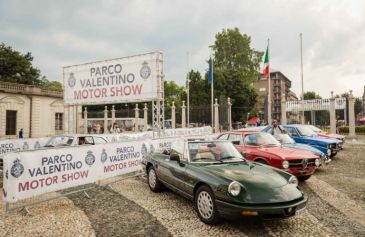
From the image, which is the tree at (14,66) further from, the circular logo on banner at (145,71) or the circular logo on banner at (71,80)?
the circular logo on banner at (145,71)

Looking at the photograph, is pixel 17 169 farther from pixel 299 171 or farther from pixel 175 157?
pixel 299 171

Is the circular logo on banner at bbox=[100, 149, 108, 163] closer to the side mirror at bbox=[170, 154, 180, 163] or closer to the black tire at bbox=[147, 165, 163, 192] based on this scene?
the black tire at bbox=[147, 165, 163, 192]

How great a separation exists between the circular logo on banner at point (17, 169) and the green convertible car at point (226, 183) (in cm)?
297

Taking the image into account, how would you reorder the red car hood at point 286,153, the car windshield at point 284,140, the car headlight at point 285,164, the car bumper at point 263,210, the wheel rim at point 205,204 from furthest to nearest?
1. the car windshield at point 284,140
2. the red car hood at point 286,153
3. the car headlight at point 285,164
4. the wheel rim at point 205,204
5. the car bumper at point 263,210

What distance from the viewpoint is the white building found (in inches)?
1296

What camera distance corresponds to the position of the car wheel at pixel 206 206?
4786mm

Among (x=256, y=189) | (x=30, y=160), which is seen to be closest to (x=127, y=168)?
(x=30, y=160)

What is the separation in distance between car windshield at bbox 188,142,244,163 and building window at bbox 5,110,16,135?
113ft

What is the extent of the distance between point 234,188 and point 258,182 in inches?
19.4

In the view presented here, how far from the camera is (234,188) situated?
4531mm

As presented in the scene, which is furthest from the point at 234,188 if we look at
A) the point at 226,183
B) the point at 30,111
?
the point at 30,111

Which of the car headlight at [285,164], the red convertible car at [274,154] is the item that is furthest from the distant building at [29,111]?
the car headlight at [285,164]

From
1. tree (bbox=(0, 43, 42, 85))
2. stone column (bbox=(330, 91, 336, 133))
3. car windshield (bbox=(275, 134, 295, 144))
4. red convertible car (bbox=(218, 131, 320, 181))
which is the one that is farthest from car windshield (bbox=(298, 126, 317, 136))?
tree (bbox=(0, 43, 42, 85))

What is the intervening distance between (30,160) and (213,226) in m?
3.90
